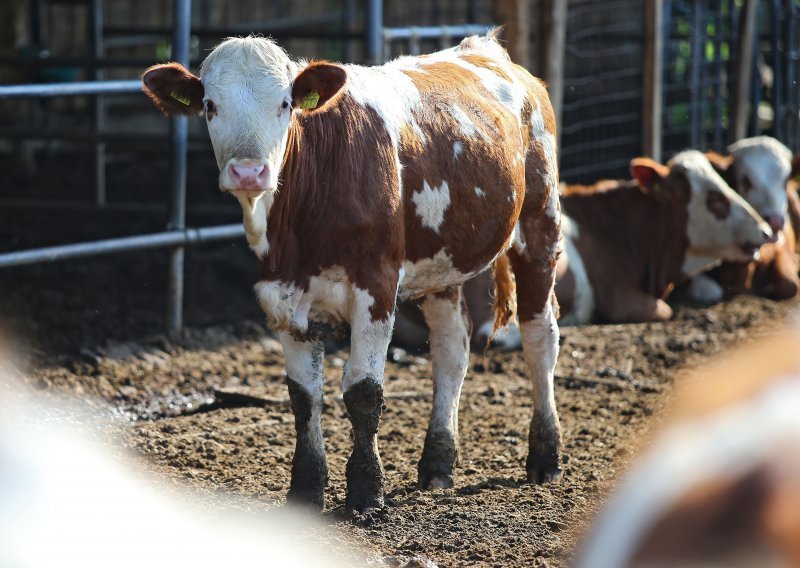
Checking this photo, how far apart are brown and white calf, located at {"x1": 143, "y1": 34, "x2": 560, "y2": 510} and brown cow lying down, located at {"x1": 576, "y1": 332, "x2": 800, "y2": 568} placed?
2.76m

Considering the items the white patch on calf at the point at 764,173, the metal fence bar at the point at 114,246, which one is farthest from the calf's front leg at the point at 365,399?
the white patch on calf at the point at 764,173

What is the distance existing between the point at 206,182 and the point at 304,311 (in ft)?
23.3

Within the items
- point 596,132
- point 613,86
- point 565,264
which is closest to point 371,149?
point 565,264

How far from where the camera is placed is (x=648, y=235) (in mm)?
9586

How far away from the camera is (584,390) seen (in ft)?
22.4

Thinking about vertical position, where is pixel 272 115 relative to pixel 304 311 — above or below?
above

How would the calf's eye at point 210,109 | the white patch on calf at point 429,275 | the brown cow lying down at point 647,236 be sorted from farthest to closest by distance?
1. the brown cow lying down at point 647,236
2. the white patch on calf at point 429,275
3. the calf's eye at point 210,109

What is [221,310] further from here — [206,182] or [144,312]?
[206,182]

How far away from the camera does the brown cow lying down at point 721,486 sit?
1232 millimetres

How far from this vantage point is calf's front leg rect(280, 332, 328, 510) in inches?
175

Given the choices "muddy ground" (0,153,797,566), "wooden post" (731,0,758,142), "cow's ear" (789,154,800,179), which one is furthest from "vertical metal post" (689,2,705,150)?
"muddy ground" (0,153,797,566)

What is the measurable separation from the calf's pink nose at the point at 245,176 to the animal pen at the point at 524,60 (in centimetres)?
292

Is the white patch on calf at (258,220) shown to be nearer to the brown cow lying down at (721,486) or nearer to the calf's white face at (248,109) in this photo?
the calf's white face at (248,109)

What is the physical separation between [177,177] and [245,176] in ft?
11.1
